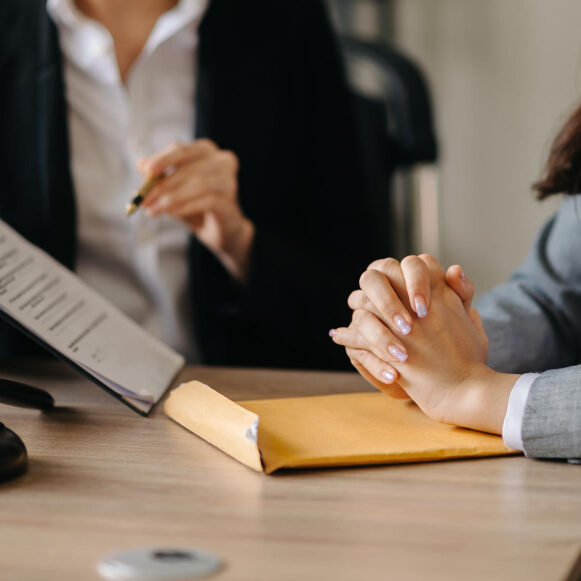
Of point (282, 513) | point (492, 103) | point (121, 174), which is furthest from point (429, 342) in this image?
point (492, 103)

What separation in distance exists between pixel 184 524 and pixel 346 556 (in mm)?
80

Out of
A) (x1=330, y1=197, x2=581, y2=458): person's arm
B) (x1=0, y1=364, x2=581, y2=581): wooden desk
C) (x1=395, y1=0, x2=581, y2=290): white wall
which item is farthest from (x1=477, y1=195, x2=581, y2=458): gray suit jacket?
(x1=395, y1=0, x2=581, y2=290): white wall

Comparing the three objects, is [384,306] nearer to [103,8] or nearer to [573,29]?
[103,8]

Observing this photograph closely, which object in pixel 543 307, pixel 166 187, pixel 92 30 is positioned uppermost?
pixel 92 30

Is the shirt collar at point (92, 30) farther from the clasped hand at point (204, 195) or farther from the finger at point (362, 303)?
the finger at point (362, 303)

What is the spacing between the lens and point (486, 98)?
2.18m

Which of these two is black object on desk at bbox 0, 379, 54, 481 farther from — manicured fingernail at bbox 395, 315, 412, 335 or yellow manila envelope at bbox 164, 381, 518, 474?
manicured fingernail at bbox 395, 315, 412, 335

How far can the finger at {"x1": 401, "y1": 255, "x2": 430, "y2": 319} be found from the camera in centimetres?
53

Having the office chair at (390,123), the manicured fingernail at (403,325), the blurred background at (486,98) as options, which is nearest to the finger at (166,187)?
the manicured fingernail at (403,325)

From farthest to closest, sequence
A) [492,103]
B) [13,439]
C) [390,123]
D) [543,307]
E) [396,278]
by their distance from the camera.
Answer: [492,103]
[390,123]
[543,307]
[396,278]
[13,439]

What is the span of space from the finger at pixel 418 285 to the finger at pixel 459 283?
0.08ft

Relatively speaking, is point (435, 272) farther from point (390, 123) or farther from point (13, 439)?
point (390, 123)

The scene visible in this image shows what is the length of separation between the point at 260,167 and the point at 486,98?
1234mm

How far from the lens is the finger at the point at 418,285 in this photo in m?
0.53
